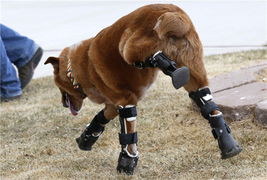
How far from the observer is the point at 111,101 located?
4648 millimetres

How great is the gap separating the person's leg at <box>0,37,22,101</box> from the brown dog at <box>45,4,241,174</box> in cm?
294

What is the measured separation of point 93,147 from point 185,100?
54.5 inches

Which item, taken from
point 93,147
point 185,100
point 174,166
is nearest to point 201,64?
point 174,166

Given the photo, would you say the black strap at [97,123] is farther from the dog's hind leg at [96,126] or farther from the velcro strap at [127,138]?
the velcro strap at [127,138]

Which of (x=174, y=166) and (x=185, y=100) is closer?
(x=174, y=166)

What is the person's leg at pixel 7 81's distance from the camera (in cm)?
783

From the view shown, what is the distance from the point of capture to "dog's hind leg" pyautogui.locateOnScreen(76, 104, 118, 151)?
499cm

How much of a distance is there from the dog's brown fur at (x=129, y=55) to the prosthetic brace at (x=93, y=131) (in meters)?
0.07

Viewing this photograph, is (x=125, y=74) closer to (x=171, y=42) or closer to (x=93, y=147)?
(x=171, y=42)

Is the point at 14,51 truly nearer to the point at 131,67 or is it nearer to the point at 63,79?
the point at 63,79

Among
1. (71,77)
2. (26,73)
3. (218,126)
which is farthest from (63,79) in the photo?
(26,73)

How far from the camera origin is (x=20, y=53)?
8242 millimetres

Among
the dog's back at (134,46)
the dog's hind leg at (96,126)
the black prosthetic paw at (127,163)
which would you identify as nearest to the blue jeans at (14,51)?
the dog's hind leg at (96,126)

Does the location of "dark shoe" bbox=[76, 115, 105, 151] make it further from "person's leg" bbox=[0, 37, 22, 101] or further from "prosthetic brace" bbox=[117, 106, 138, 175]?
"person's leg" bbox=[0, 37, 22, 101]
